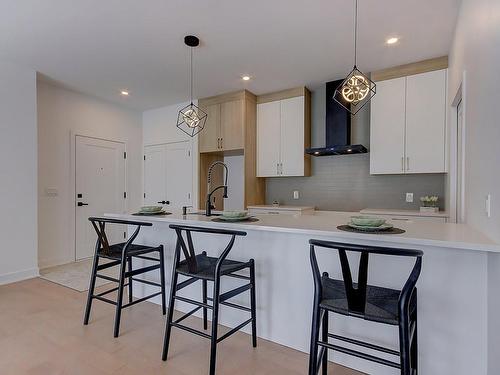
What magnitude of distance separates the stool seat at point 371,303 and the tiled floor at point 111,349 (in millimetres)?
684

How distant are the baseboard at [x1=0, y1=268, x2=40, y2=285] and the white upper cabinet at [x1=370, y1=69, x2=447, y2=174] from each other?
15.1ft

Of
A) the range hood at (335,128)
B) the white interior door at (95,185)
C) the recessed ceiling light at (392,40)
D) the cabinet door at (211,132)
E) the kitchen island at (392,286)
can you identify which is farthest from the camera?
the cabinet door at (211,132)

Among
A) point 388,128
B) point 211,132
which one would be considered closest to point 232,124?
point 211,132

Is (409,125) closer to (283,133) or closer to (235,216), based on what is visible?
(283,133)

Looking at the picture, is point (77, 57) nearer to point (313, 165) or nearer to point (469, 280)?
point (313, 165)

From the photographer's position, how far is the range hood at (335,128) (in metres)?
3.95

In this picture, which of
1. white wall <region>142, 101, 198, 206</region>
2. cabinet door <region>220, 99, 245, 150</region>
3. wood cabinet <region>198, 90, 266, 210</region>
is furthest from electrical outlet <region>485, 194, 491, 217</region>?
white wall <region>142, 101, 198, 206</region>

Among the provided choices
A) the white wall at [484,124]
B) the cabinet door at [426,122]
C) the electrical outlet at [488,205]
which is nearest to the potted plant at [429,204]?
the cabinet door at [426,122]

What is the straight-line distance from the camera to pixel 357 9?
246 centimetres

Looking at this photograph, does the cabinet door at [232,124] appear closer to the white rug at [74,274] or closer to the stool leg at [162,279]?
the stool leg at [162,279]

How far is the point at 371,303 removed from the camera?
1430 mm

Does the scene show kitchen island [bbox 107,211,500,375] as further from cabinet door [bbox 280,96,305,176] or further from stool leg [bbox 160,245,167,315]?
cabinet door [bbox 280,96,305,176]

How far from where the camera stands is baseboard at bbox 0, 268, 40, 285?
3425 millimetres

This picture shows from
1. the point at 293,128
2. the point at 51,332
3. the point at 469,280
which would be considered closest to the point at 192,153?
the point at 293,128
